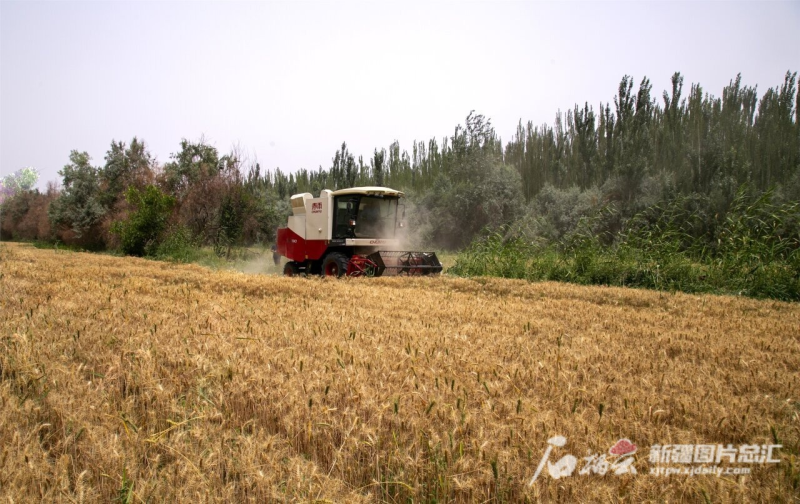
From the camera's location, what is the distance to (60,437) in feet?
8.33

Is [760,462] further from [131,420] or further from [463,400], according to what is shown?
[131,420]

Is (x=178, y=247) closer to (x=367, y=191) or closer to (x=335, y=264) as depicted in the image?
(x=335, y=264)

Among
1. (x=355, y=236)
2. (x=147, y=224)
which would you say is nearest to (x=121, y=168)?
(x=147, y=224)

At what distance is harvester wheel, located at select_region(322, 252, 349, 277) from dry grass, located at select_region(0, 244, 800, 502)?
21.4ft

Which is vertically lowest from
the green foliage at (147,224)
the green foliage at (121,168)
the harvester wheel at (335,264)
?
the harvester wheel at (335,264)

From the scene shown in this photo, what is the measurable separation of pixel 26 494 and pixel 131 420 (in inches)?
26.5

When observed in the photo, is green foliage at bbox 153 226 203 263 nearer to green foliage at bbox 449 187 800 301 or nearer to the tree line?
the tree line

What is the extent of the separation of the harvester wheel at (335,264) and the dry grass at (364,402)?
21.4 ft

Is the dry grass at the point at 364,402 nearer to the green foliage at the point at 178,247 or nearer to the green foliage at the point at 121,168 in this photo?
the green foliage at the point at 178,247

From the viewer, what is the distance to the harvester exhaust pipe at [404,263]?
1181 cm

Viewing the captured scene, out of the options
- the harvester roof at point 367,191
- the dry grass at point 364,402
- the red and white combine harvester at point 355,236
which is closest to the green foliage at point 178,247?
the red and white combine harvester at point 355,236

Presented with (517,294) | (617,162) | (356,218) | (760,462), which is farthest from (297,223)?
(617,162)

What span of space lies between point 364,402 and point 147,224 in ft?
72.6

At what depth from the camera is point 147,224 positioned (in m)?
21.8
